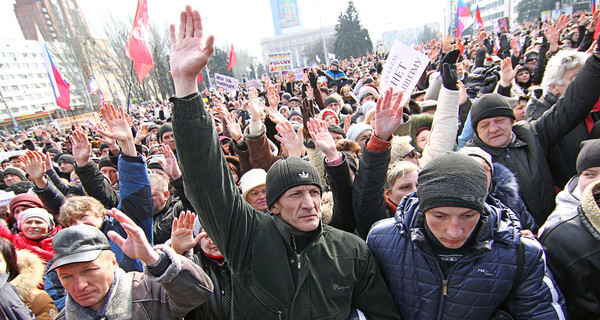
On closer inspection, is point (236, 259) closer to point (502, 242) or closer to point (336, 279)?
point (336, 279)

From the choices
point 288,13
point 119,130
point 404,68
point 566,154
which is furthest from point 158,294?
point 288,13

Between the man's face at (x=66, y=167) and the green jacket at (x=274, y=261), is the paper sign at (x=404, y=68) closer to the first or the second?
the green jacket at (x=274, y=261)

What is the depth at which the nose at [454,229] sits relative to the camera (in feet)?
4.99

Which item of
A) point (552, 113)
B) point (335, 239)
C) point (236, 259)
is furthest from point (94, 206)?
point (552, 113)

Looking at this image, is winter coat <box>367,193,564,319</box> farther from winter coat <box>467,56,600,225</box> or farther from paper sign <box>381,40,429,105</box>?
paper sign <box>381,40,429,105</box>

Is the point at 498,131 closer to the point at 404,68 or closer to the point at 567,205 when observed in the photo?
the point at 567,205

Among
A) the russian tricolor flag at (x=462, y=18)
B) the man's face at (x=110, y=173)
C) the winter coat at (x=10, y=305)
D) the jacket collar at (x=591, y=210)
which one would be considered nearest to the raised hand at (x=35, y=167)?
the man's face at (x=110, y=173)

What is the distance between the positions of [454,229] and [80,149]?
356cm

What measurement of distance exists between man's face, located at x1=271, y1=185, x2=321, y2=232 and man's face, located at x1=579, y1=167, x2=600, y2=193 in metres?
1.54

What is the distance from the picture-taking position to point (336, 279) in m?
1.63

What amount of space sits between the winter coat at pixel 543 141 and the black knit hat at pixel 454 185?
1.09 metres

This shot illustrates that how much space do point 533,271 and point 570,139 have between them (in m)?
1.77

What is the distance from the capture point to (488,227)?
1.55 meters

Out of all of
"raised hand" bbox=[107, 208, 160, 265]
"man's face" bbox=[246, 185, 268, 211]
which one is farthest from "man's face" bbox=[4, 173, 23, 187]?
"raised hand" bbox=[107, 208, 160, 265]
